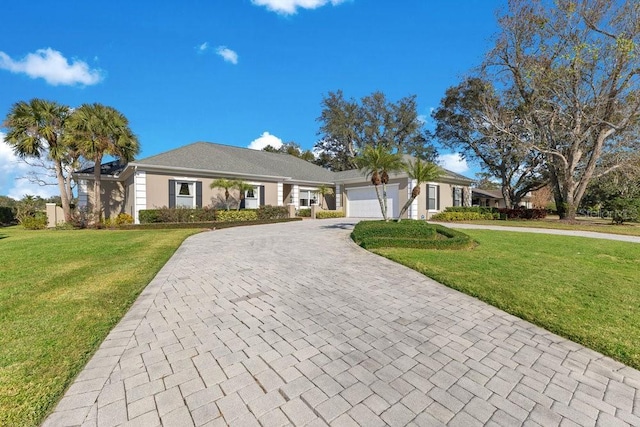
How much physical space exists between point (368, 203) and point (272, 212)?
7511mm

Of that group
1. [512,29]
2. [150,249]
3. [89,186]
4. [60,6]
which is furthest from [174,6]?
[512,29]

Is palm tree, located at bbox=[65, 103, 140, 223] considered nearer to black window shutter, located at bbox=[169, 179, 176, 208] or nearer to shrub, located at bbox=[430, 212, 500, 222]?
black window shutter, located at bbox=[169, 179, 176, 208]

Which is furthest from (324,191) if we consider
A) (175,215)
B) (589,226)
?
(589,226)

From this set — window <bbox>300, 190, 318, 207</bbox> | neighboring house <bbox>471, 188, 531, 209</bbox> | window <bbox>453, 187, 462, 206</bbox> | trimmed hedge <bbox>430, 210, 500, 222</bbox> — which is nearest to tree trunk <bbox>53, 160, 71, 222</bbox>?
window <bbox>300, 190, 318, 207</bbox>

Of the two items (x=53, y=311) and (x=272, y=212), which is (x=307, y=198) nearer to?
(x=272, y=212)

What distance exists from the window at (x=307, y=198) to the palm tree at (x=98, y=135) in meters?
11.0

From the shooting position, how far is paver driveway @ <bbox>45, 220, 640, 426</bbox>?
198cm

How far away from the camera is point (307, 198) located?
72.8 feet

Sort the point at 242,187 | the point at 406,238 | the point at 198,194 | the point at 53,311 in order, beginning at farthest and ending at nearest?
the point at 242,187 → the point at 198,194 → the point at 406,238 → the point at 53,311

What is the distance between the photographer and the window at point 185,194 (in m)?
15.7

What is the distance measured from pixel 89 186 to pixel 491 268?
2094cm

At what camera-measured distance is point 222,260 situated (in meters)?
6.76

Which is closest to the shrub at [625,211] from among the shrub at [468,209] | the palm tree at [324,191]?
the shrub at [468,209]

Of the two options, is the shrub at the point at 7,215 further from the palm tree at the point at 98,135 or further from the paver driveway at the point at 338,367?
the paver driveway at the point at 338,367
